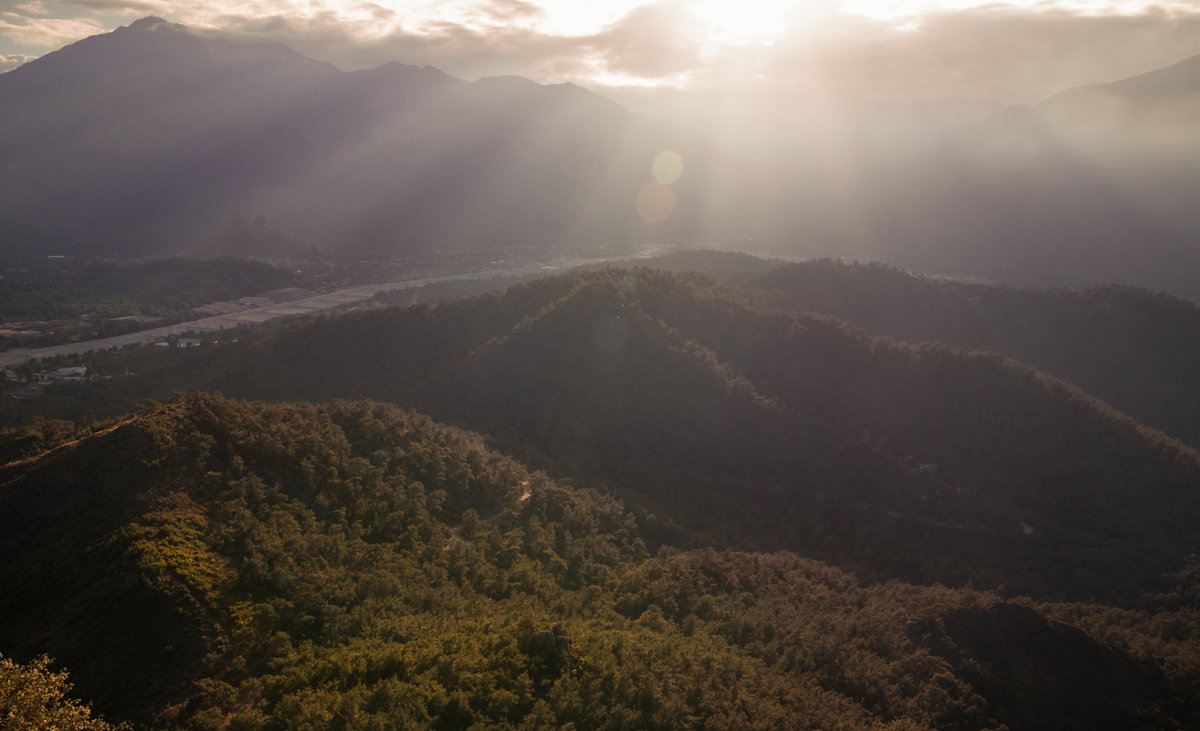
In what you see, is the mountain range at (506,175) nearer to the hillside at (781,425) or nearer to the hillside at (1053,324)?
the hillside at (1053,324)

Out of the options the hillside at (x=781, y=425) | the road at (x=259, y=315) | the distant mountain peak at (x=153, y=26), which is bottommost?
the hillside at (x=781, y=425)

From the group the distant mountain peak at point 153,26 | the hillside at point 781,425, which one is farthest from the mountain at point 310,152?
the hillside at point 781,425

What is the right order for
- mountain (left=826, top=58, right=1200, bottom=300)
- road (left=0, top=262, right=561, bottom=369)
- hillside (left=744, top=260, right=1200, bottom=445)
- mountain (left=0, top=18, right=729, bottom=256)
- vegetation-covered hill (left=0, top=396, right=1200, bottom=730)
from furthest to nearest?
1. mountain (left=0, top=18, right=729, bottom=256)
2. mountain (left=826, top=58, right=1200, bottom=300)
3. road (left=0, top=262, right=561, bottom=369)
4. hillside (left=744, top=260, right=1200, bottom=445)
5. vegetation-covered hill (left=0, top=396, right=1200, bottom=730)

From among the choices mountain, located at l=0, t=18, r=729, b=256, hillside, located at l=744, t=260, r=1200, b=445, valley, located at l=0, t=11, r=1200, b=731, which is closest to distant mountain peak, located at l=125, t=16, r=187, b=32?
mountain, located at l=0, t=18, r=729, b=256

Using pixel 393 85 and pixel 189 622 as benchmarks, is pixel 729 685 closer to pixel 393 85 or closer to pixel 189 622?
pixel 189 622

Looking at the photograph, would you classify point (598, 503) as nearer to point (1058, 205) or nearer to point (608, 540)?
point (608, 540)

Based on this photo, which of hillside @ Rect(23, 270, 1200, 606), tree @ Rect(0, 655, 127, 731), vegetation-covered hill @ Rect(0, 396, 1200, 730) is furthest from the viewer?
hillside @ Rect(23, 270, 1200, 606)

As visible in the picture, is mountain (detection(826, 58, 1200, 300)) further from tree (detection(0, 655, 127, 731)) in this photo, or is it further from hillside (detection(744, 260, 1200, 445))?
tree (detection(0, 655, 127, 731))
